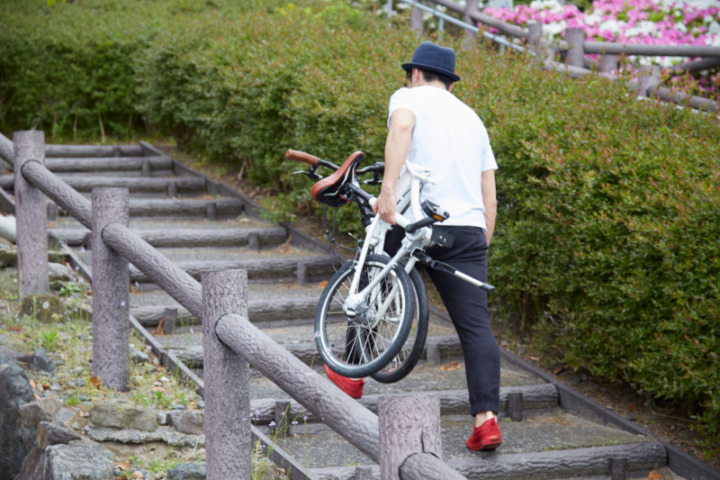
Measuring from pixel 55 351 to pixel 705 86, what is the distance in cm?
804

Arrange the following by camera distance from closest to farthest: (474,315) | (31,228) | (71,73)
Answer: (474,315), (31,228), (71,73)

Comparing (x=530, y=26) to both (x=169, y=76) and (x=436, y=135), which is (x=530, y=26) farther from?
(x=436, y=135)

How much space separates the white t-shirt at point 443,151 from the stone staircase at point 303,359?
131cm

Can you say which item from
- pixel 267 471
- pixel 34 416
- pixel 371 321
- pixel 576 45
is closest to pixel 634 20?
pixel 576 45

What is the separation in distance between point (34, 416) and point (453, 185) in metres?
2.48

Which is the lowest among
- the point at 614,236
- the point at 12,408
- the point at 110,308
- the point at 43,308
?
the point at 12,408

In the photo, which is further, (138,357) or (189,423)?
(138,357)

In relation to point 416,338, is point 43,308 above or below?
below

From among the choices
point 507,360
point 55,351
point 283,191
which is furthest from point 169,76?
point 507,360

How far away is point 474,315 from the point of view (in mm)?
4090

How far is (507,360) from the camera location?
229 inches

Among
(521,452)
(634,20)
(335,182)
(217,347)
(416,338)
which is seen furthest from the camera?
(634,20)

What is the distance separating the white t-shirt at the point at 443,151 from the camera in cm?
402

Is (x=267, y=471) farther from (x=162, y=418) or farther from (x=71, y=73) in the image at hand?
(x=71, y=73)
